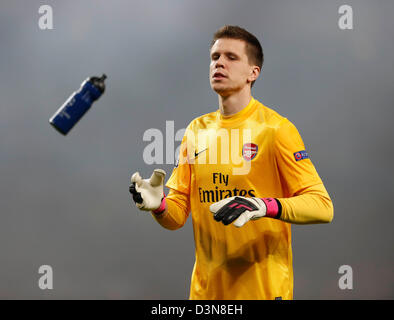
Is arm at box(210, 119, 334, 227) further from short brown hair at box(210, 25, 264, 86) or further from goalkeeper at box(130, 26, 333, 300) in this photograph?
short brown hair at box(210, 25, 264, 86)

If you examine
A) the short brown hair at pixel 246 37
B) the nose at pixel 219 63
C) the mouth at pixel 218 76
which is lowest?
the mouth at pixel 218 76

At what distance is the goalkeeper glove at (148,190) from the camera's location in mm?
2332

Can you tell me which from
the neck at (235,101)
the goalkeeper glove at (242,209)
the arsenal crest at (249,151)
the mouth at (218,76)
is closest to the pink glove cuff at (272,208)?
the goalkeeper glove at (242,209)

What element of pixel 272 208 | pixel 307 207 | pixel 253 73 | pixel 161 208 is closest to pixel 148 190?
pixel 161 208

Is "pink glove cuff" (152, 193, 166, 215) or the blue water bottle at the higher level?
the blue water bottle

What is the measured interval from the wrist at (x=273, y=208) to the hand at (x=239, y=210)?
0.02 m

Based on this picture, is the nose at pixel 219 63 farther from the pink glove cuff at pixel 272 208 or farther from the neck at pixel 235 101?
the pink glove cuff at pixel 272 208

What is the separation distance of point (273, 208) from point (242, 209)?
179 millimetres

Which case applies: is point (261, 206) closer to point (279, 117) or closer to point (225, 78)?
point (279, 117)

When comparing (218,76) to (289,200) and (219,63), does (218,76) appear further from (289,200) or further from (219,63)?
(289,200)

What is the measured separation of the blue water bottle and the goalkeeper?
459mm

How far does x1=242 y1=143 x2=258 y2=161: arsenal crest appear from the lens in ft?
8.31

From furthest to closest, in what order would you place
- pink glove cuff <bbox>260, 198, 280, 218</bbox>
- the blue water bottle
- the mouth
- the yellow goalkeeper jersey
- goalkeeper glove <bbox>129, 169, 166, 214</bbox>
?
1. the mouth
2. the yellow goalkeeper jersey
3. goalkeeper glove <bbox>129, 169, 166, 214</bbox>
4. pink glove cuff <bbox>260, 198, 280, 218</bbox>
5. the blue water bottle

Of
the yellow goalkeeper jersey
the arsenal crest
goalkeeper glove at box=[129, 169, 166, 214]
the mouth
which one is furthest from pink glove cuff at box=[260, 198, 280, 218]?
the mouth
